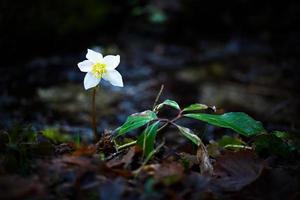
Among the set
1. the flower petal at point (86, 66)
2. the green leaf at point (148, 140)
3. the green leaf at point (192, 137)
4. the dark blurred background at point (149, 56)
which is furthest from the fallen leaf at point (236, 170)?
the dark blurred background at point (149, 56)

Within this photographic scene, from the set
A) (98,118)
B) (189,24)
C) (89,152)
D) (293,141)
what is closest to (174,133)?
(98,118)

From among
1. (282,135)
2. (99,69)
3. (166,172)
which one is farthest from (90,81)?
(282,135)

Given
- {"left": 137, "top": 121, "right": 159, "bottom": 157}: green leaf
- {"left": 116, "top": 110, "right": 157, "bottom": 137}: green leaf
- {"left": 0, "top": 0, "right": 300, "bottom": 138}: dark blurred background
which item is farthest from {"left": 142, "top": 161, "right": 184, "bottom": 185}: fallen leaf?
{"left": 0, "top": 0, "right": 300, "bottom": 138}: dark blurred background

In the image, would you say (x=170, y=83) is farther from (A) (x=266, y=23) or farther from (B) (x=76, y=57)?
(A) (x=266, y=23)

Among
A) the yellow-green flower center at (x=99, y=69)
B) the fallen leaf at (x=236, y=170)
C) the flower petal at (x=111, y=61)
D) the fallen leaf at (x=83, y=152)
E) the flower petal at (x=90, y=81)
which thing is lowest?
the fallen leaf at (x=236, y=170)

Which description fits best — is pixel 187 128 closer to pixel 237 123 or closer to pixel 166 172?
pixel 237 123

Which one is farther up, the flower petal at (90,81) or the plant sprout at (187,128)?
the flower petal at (90,81)

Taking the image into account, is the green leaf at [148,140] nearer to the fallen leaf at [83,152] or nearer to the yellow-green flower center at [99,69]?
the fallen leaf at [83,152]
